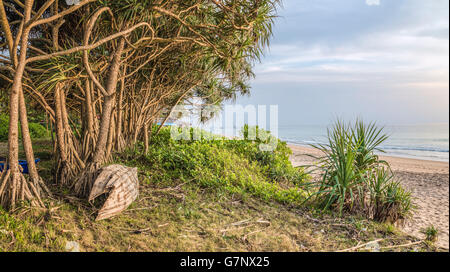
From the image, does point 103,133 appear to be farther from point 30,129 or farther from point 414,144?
point 414,144

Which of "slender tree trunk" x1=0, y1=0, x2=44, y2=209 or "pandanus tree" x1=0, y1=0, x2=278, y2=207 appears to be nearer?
"slender tree trunk" x1=0, y1=0, x2=44, y2=209

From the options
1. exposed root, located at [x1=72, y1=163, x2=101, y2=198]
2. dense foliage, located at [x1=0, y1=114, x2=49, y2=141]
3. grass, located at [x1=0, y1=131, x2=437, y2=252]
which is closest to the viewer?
grass, located at [x1=0, y1=131, x2=437, y2=252]

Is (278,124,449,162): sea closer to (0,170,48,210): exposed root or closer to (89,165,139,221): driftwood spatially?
(89,165,139,221): driftwood

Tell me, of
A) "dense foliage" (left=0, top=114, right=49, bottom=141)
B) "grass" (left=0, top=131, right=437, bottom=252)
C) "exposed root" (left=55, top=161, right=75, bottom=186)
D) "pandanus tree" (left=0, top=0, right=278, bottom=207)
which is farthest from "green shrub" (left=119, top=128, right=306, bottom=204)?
"dense foliage" (left=0, top=114, right=49, bottom=141)

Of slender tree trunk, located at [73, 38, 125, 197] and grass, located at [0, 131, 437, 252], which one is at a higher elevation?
slender tree trunk, located at [73, 38, 125, 197]

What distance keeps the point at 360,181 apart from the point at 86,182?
3.54 metres

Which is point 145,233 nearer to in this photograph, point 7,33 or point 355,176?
point 7,33

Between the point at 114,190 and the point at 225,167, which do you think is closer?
the point at 114,190

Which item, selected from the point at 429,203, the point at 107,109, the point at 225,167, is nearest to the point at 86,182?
the point at 107,109

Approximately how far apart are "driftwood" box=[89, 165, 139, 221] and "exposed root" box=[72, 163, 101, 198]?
18cm

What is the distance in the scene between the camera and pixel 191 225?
314 cm

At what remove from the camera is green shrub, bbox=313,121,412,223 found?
3887mm

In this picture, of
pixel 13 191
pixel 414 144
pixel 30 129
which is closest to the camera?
pixel 13 191
